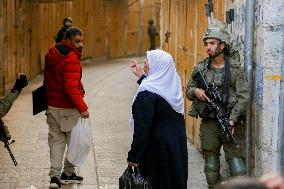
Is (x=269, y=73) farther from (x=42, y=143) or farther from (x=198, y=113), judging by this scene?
(x=42, y=143)

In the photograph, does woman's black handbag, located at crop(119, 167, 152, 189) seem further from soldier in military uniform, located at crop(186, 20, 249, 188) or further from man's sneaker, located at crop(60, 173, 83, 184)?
man's sneaker, located at crop(60, 173, 83, 184)

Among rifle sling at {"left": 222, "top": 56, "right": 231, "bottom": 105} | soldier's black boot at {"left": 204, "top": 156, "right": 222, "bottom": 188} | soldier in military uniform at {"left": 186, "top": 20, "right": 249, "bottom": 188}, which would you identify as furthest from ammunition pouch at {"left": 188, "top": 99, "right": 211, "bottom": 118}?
soldier's black boot at {"left": 204, "top": 156, "right": 222, "bottom": 188}

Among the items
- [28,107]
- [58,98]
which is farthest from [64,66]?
[28,107]

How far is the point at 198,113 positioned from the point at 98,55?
701 inches

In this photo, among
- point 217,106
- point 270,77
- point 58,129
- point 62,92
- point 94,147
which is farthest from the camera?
point 94,147

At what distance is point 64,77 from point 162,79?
2.10m

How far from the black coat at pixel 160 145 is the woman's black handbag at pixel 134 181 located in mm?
80

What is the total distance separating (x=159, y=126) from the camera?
5.22 metres

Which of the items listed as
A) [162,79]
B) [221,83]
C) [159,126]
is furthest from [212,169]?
[162,79]

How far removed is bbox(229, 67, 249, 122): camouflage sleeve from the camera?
6171 mm

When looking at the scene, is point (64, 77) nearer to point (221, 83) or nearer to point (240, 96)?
point (221, 83)

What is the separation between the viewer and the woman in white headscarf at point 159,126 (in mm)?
5109

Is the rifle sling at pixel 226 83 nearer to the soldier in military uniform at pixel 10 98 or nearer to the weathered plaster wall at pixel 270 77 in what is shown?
the weathered plaster wall at pixel 270 77

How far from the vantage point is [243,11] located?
21.5 ft
